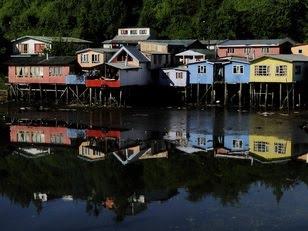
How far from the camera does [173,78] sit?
187 ft

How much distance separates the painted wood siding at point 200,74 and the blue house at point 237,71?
1.52 meters

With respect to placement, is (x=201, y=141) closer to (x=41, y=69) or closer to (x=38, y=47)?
(x=41, y=69)

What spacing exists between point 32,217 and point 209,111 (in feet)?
102

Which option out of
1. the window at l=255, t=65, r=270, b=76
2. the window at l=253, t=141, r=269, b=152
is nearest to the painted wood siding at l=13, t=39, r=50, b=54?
the window at l=255, t=65, r=270, b=76

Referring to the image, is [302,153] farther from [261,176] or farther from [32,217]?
[32,217]

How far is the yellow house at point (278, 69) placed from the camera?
50.2 meters

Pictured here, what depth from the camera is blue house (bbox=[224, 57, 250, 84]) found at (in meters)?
53.0

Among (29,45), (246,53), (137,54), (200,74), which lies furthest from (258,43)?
(29,45)


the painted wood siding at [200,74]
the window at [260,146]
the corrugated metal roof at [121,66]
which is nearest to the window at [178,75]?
the painted wood siding at [200,74]

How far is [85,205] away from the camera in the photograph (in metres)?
21.7

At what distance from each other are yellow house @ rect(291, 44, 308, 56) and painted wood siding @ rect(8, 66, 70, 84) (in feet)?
72.6

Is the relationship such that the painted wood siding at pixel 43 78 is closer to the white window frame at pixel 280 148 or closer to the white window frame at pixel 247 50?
the white window frame at pixel 247 50

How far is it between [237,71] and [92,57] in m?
14.7

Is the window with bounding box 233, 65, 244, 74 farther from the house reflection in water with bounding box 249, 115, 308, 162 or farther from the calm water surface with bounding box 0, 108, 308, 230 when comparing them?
the house reflection in water with bounding box 249, 115, 308, 162
